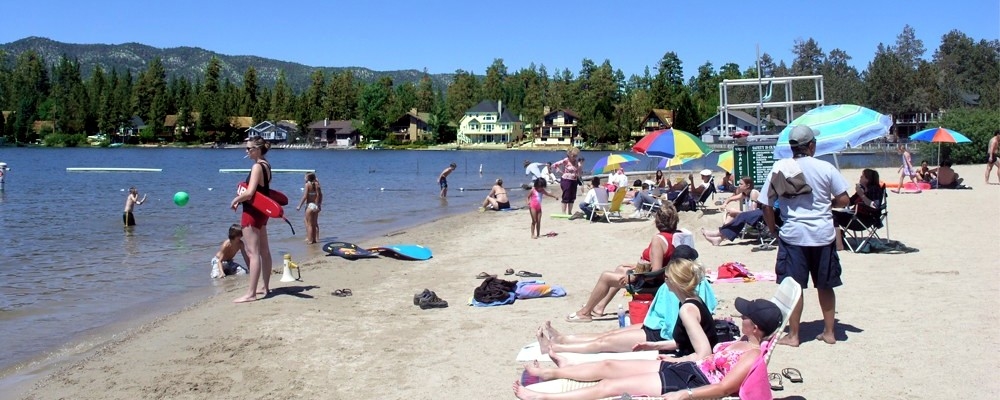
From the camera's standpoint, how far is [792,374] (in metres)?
5.43

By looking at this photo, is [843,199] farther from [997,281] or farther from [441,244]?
[441,244]

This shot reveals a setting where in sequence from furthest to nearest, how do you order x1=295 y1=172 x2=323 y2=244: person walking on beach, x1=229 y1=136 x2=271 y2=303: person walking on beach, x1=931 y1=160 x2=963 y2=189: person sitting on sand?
1. x1=931 y1=160 x2=963 y2=189: person sitting on sand
2. x1=295 y1=172 x2=323 y2=244: person walking on beach
3. x1=229 y1=136 x2=271 y2=303: person walking on beach

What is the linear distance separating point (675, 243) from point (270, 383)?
3310mm

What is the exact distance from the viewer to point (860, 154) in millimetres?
61406

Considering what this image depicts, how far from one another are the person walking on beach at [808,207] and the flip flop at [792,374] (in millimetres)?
576

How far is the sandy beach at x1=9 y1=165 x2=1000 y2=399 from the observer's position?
224 inches

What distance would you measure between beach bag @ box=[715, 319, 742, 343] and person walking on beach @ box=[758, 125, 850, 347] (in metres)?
0.62

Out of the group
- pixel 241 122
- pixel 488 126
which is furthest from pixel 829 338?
pixel 241 122

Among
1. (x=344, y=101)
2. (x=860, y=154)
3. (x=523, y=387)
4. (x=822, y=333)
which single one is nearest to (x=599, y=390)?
(x=523, y=387)

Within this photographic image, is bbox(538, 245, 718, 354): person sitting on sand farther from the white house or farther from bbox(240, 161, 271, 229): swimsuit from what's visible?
the white house

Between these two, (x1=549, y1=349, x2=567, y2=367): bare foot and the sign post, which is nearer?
(x1=549, y1=349, x2=567, y2=367): bare foot

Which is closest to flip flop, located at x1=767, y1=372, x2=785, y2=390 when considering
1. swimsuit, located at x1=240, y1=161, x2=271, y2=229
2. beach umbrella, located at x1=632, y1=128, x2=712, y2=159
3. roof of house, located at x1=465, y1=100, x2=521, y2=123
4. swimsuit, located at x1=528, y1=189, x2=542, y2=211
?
swimsuit, located at x1=240, y1=161, x2=271, y2=229

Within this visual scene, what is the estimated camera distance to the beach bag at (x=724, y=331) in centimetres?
528

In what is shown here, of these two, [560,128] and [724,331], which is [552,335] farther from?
[560,128]
